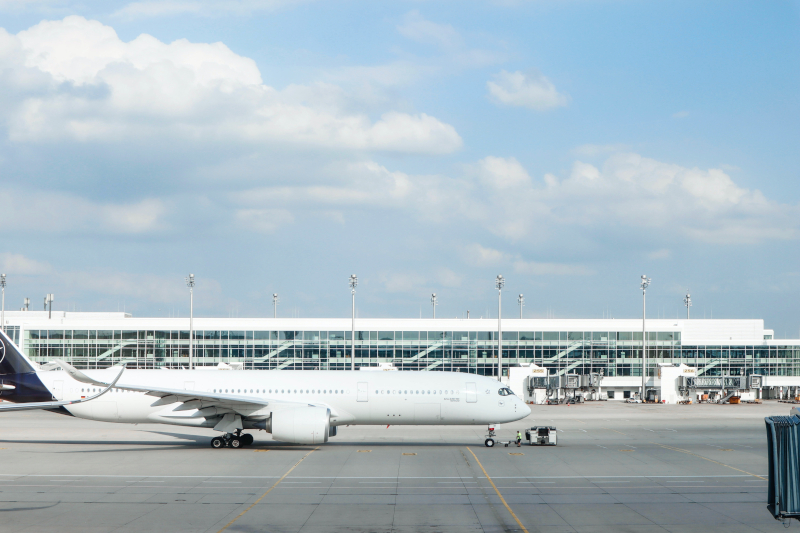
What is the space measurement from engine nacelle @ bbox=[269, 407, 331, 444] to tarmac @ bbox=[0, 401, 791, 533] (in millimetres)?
942

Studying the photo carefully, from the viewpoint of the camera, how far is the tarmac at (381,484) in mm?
20438

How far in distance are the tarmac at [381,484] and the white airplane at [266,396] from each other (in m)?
1.68

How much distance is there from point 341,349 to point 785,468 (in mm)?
97165

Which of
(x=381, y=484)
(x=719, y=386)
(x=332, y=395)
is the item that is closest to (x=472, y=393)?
(x=332, y=395)

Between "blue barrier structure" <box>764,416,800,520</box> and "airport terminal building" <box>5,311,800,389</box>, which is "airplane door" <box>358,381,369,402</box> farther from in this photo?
"airport terminal building" <box>5,311,800,389</box>

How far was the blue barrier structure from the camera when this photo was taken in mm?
14586

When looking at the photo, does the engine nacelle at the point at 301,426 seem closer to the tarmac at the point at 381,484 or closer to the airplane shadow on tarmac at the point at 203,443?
the tarmac at the point at 381,484

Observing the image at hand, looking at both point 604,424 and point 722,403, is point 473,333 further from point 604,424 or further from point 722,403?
point 604,424

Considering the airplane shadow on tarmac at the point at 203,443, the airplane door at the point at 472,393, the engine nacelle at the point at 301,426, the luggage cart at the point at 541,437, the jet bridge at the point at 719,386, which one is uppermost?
the airplane door at the point at 472,393

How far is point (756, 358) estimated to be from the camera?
373 feet

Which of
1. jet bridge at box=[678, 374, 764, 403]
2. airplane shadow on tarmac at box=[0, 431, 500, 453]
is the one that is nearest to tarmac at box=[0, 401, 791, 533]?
airplane shadow on tarmac at box=[0, 431, 500, 453]

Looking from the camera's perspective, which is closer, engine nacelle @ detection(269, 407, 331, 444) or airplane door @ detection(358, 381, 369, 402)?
engine nacelle @ detection(269, 407, 331, 444)

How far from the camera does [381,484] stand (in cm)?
2738

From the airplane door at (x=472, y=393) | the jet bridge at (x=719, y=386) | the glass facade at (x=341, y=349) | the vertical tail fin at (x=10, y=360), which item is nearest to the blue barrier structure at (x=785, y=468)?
the airplane door at (x=472, y=393)
